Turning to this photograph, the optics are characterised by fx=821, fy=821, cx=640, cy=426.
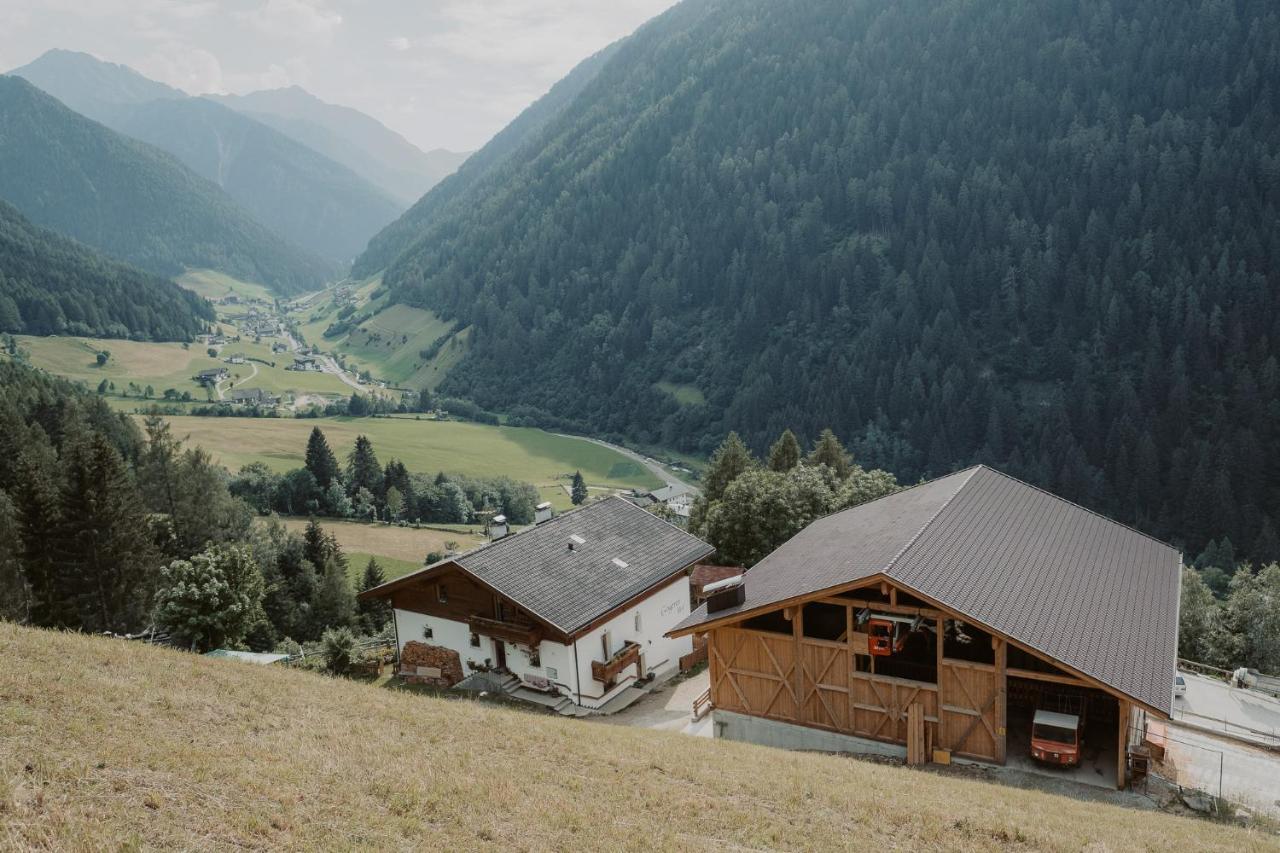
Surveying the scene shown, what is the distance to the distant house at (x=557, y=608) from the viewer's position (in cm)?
3366

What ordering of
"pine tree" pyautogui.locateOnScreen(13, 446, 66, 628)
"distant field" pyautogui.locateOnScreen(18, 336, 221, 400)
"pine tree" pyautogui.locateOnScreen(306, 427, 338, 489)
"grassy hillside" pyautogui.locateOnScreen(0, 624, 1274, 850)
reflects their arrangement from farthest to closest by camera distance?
"distant field" pyautogui.locateOnScreen(18, 336, 221, 400) → "pine tree" pyautogui.locateOnScreen(306, 427, 338, 489) → "pine tree" pyautogui.locateOnScreen(13, 446, 66, 628) → "grassy hillside" pyautogui.locateOnScreen(0, 624, 1274, 850)

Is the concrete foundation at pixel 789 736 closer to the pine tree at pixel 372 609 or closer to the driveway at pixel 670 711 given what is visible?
the driveway at pixel 670 711

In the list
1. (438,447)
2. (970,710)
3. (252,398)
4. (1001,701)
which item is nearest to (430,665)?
(970,710)

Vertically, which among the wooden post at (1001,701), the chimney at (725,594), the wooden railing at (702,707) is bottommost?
the wooden railing at (702,707)

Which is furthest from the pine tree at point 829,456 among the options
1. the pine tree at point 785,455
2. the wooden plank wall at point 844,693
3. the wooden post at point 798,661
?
the wooden post at point 798,661

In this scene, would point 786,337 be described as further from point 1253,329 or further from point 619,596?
point 619,596

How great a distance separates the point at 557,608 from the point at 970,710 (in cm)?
1617

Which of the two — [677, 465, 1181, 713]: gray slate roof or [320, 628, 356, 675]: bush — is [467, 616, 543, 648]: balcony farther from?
[320, 628, 356, 675]: bush

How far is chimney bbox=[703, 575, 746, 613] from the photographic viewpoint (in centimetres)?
2870

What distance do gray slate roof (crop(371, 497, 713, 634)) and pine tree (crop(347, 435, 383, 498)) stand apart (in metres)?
82.3

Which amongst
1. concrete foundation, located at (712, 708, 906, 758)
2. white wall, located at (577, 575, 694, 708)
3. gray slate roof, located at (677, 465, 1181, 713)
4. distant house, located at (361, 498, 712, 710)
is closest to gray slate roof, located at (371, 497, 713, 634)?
distant house, located at (361, 498, 712, 710)

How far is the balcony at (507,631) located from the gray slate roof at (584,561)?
1.03m

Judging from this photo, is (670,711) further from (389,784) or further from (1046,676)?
(389,784)

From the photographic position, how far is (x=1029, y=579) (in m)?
26.7
